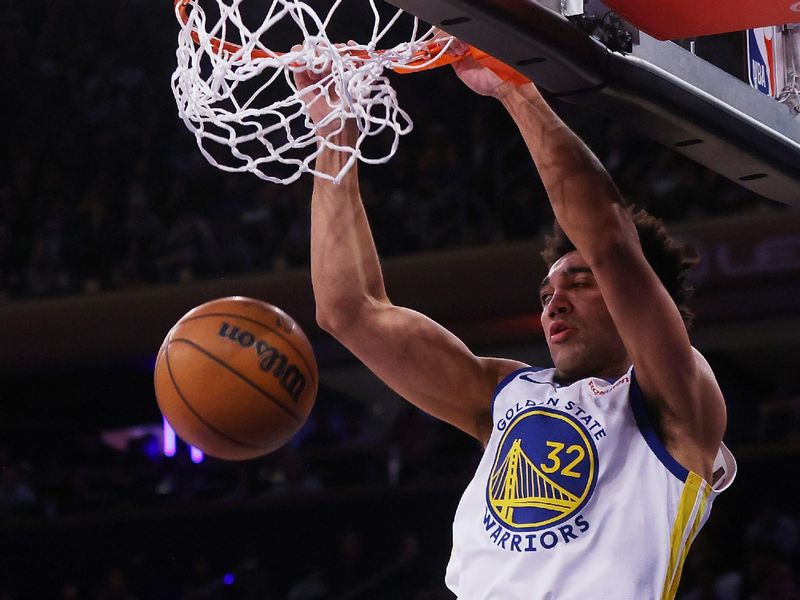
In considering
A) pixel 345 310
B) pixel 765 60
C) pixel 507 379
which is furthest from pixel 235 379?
pixel 765 60

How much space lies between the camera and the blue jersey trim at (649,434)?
2.19 metres

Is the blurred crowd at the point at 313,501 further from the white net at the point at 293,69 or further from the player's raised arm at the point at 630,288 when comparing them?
the white net at the point at 293,69

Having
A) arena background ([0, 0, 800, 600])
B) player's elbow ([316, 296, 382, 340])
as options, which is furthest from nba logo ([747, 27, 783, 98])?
arena background ([0, 0, 800, 600])

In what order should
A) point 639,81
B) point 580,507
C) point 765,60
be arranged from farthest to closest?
point 765,60 → point 580,507 → point 639,81

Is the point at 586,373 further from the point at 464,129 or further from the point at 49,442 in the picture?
the point at 49,442

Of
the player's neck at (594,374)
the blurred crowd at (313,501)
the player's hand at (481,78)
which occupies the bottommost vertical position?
the blurred crowd at (313,501)

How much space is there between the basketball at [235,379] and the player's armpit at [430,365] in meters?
0.16

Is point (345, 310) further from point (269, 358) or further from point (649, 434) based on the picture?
point (649, 434)

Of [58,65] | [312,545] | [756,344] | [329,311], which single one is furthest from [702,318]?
[58,65]

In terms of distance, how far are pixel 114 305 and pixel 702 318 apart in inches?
147

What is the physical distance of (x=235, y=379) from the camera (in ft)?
8.38

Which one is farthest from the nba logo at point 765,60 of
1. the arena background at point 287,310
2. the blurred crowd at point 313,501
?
the blurred crowd at point 313,501

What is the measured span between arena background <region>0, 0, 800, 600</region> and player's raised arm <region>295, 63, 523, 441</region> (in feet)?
13.0

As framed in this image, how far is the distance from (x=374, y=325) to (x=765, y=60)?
96 centimetres
